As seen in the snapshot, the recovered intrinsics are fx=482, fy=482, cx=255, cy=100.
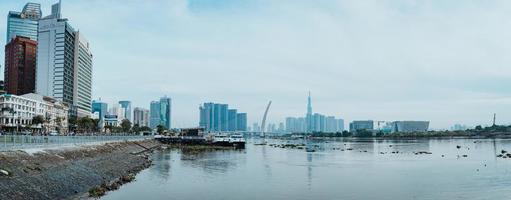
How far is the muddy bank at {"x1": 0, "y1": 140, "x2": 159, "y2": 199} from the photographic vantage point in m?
25.6

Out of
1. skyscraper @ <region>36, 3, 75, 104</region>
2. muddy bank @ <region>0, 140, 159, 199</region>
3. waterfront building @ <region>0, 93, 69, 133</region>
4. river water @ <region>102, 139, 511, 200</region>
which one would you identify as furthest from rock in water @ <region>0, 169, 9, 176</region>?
skyscraper @ <region>36, 3, 75, 104</region>

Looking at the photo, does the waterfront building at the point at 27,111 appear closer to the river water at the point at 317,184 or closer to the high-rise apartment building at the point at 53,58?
the high-rise apartment building at the point at 53,58

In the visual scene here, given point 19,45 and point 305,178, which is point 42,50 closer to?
Answer: point 19,45

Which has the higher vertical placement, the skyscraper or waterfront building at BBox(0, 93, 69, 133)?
the skyscraper

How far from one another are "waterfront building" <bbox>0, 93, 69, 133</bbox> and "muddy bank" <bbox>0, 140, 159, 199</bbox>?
81340mm

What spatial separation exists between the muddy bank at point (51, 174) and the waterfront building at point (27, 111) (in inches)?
3202

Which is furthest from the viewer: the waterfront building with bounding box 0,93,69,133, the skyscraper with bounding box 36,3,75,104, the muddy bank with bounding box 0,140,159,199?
the skyscraper with bounding box 36,3,75,104

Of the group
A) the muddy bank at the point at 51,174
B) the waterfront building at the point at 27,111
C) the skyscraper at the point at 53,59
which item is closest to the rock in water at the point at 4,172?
the muddy bank at the point at 51,174

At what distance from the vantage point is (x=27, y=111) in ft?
450

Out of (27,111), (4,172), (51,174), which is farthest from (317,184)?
(27,111)

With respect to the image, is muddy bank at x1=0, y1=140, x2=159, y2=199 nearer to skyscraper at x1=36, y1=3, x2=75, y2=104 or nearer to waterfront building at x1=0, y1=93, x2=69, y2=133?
waterfront building at x1=0, y1=93, x2=69, y2=133

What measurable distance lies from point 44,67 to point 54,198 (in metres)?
169

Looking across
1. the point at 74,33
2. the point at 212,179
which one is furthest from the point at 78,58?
the point at 212,179

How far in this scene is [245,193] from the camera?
1430 inches
